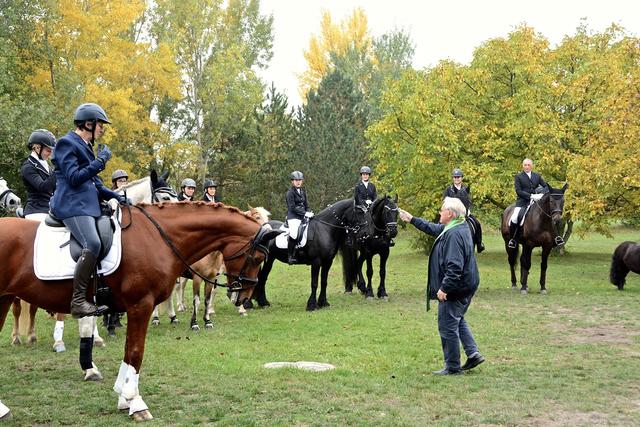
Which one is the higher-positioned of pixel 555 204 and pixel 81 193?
pixel 555 204

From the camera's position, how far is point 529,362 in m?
8.62

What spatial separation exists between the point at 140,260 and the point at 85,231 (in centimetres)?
61

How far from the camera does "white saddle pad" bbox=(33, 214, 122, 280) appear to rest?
20.7ft

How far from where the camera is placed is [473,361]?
8062mm

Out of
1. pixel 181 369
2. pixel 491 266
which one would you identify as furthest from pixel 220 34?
pixel 181 369

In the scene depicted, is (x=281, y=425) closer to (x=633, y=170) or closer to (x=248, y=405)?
(x=248, y=405)

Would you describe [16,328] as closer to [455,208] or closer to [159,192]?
[159,192]

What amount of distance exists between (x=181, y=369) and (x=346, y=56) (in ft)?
162

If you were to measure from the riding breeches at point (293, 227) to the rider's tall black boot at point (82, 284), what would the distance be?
853 cm

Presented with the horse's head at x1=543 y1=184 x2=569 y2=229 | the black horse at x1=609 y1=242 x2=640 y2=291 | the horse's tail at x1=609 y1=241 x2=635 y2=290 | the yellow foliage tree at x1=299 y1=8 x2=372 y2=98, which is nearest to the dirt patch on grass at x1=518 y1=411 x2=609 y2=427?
the horse's head at x1=543 y1=184 x2=569 y2=229

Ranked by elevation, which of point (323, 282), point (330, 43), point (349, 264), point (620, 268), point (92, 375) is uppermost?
point (330, 43)

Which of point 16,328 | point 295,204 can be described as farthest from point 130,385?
point 295,204

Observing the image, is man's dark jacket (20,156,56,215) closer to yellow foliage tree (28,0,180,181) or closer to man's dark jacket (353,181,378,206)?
man's dark jacket (353,181,378,206)

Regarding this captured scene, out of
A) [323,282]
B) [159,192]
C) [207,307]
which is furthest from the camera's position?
[323,282]
